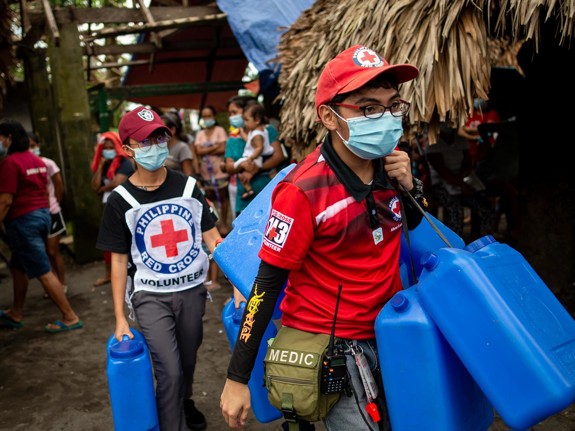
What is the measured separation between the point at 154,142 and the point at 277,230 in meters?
1.54

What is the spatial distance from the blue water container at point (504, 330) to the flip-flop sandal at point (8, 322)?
5113 mm

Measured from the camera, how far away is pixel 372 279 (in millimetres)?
2057

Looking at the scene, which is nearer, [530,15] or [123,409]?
[123,409]

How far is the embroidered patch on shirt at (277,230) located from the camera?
1.94m

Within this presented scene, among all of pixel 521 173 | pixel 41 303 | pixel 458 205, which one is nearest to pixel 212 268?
pixel 41 303

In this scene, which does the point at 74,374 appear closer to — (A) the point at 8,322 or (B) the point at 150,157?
(A) the point at 8,322

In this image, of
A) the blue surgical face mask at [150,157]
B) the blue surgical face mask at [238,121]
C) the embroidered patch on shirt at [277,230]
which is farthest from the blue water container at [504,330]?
the blue surgical face mask at [238,121]

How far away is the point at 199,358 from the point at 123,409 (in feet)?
6.47

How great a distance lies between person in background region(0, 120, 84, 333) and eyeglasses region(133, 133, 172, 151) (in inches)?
107

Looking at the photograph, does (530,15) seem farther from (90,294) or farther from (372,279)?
(90,294)

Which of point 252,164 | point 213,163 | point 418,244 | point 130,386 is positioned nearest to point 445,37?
point 418,244

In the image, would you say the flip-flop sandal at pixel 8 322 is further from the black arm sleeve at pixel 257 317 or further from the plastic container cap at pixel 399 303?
the plastic container cap at pixel 399 303

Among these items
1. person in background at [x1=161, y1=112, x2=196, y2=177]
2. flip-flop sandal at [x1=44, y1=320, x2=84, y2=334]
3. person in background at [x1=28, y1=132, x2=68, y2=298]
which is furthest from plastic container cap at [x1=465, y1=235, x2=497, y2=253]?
person in background at [x1=28, y1=132, x2=68, y2=298]

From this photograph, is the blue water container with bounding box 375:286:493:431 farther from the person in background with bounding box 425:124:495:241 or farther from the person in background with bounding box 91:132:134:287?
the person in background with bounding box 91:132:134:287
